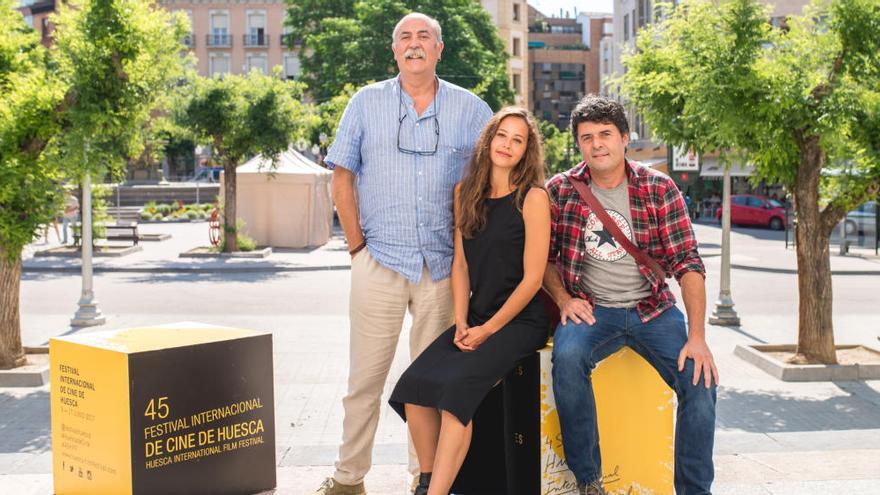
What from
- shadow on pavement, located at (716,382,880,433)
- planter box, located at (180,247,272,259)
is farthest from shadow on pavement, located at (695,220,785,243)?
shadow on pavement, located at (716,382,880,433)

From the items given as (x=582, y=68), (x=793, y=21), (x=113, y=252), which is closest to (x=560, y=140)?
(x=582, y=68)

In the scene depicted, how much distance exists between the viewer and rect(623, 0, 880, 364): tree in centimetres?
848

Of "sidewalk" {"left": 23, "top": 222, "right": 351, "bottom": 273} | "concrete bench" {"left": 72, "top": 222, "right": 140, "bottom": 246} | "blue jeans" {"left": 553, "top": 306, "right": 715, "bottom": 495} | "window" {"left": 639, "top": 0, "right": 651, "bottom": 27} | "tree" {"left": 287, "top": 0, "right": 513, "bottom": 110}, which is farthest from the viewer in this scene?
"window" {"left": 639, "top": 0, "right": 651, "bottom": 27}

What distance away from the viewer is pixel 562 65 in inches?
4643

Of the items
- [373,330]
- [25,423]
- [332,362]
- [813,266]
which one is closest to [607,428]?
[373,330]

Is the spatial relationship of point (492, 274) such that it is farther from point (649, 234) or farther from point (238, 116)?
point (238, 116)

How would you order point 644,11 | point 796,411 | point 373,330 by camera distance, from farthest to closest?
point 644,11 → point 796,411 → point 373,330

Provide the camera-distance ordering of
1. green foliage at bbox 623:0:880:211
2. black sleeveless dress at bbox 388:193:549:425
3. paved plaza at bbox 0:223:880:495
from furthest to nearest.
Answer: green foliage at bbox 623:0:880:211, paved plaza at bbox 0:223:880:495, black sleeveless dress at bbox 388:193:549:425

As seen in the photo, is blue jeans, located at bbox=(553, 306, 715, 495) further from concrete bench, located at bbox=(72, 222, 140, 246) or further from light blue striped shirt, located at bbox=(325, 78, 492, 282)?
concrete bench, located at bbox=(72, 222, 140, 246)

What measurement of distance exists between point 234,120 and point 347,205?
68.3 ft

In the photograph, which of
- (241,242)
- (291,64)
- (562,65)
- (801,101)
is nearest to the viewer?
(801,101)

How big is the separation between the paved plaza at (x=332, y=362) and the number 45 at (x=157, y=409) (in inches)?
38.7

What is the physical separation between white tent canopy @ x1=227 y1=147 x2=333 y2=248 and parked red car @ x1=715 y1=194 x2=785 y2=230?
17859 mm

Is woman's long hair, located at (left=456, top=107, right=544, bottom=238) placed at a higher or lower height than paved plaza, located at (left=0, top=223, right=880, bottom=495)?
higher
